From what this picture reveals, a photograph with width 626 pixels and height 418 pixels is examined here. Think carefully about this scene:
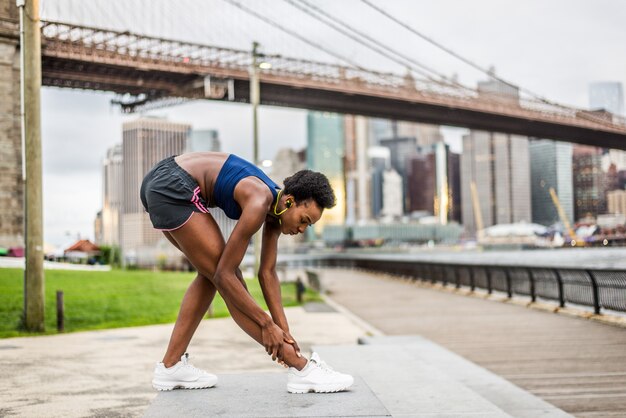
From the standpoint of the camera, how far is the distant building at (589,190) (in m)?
18.2

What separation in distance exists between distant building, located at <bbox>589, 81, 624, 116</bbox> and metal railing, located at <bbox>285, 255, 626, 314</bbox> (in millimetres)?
4797

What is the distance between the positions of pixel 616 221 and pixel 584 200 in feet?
9.03

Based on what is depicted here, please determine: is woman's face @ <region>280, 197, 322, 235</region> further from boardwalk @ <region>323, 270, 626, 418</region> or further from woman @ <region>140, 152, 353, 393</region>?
boardwalk @ <region>323, 270, 626, 418</region>

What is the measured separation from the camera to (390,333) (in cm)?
934

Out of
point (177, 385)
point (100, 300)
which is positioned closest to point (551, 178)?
point (100, 300)

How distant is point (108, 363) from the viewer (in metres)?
5.99

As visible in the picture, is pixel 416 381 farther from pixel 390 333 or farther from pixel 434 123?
pixel 434 123

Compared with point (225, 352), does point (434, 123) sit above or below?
above

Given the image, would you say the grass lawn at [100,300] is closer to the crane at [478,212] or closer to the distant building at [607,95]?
the distant building at [607,95]

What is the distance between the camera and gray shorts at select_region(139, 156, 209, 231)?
306cm

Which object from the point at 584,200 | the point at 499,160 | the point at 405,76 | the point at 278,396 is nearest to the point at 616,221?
the point at 584,200

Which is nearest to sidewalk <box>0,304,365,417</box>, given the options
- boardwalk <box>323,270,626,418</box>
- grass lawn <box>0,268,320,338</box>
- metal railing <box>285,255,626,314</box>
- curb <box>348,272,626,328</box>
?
grass lawn <box>0,268,320,338</box>

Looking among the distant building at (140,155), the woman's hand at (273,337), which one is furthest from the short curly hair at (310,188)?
the distant building at (140,155)

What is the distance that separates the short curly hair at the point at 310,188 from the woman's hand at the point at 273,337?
0.54 metres
